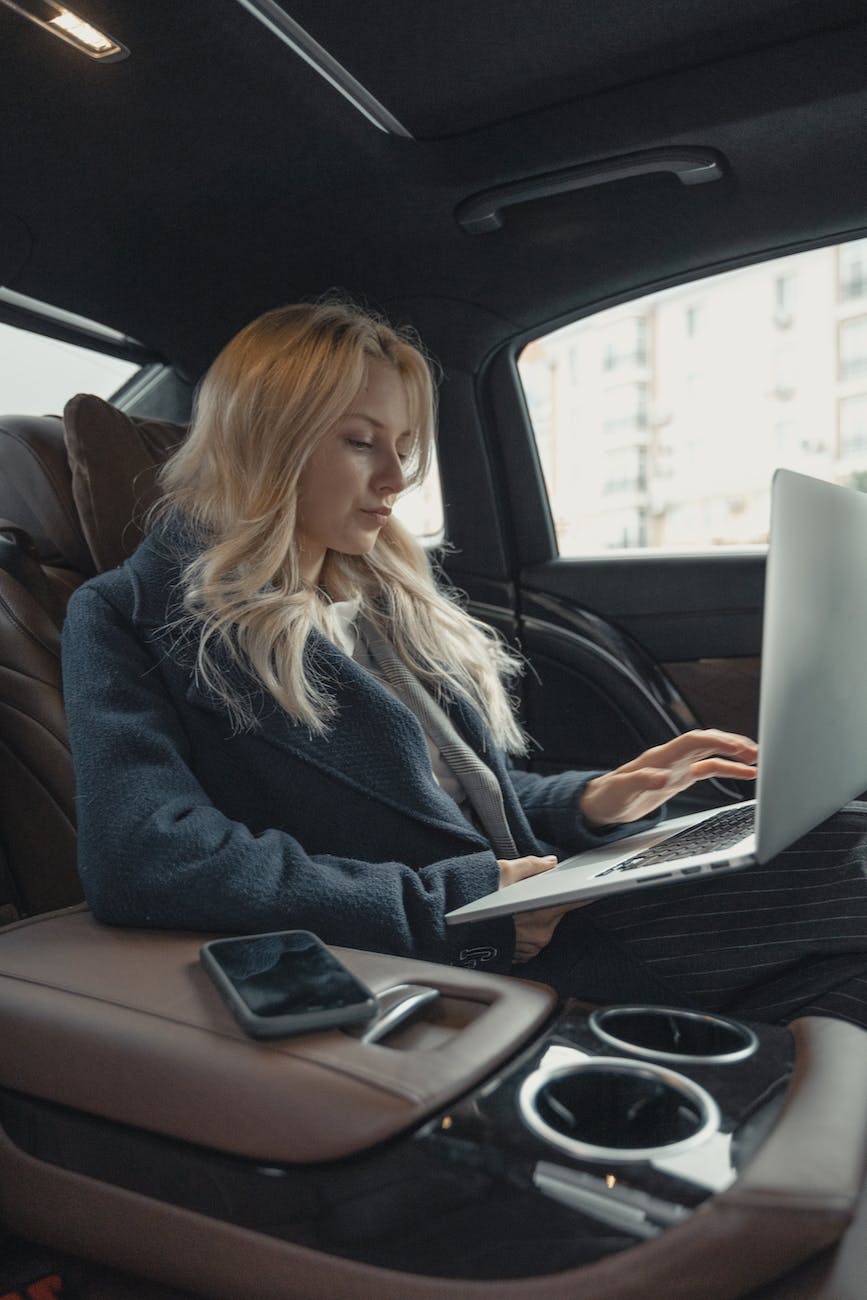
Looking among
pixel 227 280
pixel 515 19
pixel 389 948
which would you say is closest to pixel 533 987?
pixel 389 948

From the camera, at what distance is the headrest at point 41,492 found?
4.86 feet

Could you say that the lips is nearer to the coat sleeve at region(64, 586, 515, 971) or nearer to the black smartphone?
the coat sleeve at region(64, 586, 515, 971)

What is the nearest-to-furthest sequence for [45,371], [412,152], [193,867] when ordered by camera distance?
[193,867]
[412,152]
[45,371]

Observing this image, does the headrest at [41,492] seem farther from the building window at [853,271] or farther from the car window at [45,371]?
the building window at [853,271]

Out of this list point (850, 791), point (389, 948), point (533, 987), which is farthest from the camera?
point (850, 791)

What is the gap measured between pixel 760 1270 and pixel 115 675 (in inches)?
33.3

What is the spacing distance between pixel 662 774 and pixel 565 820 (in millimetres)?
182

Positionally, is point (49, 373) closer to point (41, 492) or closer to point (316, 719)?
point (41, 492)

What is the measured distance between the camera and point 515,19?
1419 millimetres

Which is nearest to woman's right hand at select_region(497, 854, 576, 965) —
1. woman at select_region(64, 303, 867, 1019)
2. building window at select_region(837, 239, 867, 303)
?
woman at select_region(64, 303, 867, 1019)

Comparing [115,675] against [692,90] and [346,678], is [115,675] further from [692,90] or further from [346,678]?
[692,90]

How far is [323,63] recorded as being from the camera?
1.45m

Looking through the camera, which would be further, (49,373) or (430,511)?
(430,511)

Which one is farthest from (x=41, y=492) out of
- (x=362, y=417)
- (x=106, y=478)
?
(x=362, y=417)
